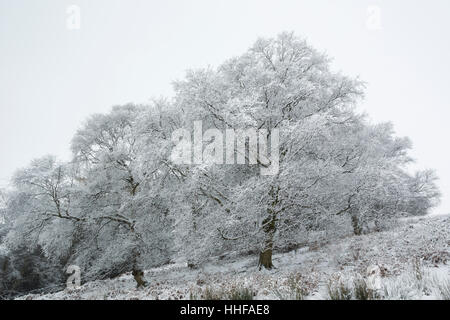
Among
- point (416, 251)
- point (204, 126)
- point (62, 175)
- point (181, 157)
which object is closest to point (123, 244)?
point (62, 175)

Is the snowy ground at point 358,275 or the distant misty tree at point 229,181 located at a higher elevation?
Answer: the distant misty tree at point 229,181

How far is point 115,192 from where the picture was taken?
12.5m

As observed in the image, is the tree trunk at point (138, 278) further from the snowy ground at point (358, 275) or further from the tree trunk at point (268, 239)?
the tree trunk at point (268, 239)

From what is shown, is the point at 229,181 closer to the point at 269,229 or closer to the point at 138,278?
the point at 269,229

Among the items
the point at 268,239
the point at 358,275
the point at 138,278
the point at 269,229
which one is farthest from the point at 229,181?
the point at 138,278

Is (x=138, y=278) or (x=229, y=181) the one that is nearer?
(x=229, y=181)

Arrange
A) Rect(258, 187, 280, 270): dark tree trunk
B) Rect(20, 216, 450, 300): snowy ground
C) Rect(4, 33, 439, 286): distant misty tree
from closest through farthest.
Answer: Rect(20, 216, 450, 300): snowy ground → Rect(258, 187, 280, 270): dark tree trunk → Rect(4, 33, 439, 286): distant misty tree

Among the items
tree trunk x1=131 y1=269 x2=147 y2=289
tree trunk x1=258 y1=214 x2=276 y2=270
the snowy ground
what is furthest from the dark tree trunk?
tree trunk x1=131 y1=269 x2=147 y2=289

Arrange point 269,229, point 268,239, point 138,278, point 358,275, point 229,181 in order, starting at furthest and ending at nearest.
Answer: point 138,278, point 229,181, point 269,229, point 268,239, point 358,275

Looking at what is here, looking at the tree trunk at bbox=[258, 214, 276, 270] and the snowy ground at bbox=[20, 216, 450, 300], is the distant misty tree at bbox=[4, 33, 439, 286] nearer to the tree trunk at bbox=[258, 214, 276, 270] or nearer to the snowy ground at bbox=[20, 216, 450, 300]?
the tree trunk at bbox=[258, 214, 276, 270]

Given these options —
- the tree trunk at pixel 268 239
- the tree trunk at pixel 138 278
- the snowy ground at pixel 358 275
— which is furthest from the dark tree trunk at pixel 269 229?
the tree trunk at pixel 138 278
